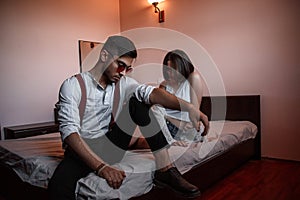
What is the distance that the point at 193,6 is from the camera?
10.3ft

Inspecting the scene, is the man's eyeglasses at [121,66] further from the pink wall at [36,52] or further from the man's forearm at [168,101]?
the pink wall at [36,52]

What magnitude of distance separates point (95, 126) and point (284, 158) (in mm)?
2133

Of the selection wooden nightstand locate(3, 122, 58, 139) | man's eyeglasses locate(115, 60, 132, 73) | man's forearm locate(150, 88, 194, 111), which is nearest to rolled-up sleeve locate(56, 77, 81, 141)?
man's eyeglasses locate(115, 60, 132, 73)

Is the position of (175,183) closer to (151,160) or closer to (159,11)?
(151,160)

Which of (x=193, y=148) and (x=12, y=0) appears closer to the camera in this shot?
(x=193, y=148)

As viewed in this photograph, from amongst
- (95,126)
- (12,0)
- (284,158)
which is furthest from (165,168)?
(12,0)

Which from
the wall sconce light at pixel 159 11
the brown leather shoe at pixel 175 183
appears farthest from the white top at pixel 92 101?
the wall sconce light at pixel 159 11

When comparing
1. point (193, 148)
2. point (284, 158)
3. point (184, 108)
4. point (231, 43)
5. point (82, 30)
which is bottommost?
point (284, 158)

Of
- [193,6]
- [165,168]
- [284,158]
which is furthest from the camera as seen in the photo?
[193,6]

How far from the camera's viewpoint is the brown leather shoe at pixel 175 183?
1204mm

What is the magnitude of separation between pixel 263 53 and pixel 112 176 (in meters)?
2.20

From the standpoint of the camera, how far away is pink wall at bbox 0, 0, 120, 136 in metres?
2.78

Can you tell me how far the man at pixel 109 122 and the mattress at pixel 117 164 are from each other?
43 millimetres

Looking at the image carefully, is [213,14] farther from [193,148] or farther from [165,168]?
[165,168]
